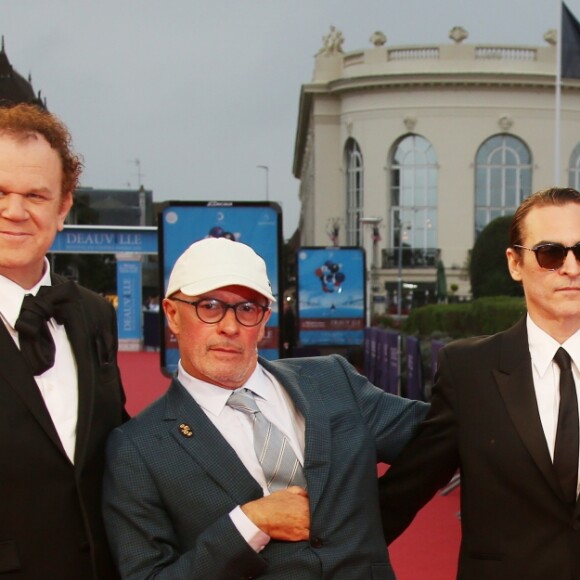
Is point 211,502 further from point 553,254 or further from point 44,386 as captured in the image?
point 553,254

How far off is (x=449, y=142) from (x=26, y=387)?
53.8 metres

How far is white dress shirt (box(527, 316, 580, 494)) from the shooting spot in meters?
2.83

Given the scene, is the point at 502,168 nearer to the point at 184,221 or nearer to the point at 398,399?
the point at 184,221

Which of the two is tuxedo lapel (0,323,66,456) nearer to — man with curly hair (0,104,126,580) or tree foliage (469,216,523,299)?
man with curly hair (0,104,126,580)

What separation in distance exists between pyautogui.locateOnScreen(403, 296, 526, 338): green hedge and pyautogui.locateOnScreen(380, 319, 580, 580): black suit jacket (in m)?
8.22

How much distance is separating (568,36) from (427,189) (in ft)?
110

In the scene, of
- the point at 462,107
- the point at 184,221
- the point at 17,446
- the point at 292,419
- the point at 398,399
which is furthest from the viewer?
the point at 462,107

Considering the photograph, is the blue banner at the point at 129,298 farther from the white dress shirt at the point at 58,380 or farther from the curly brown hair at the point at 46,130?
the white dress shirt at the point at 58,380

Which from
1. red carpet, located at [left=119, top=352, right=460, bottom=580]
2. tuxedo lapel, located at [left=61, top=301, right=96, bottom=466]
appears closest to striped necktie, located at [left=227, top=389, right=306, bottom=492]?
tuxedo lapel, located at [left=61, top=301, right=96, bottom=466]

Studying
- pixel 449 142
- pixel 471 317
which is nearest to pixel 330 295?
pixel 471 317

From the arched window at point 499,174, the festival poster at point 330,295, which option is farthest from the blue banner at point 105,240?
the arched window at point 499,174

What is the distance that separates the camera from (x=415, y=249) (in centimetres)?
5522

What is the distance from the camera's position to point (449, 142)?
54781 mm

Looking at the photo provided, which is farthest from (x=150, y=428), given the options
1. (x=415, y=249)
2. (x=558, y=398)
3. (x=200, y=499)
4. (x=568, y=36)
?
(x=415, y=249)
